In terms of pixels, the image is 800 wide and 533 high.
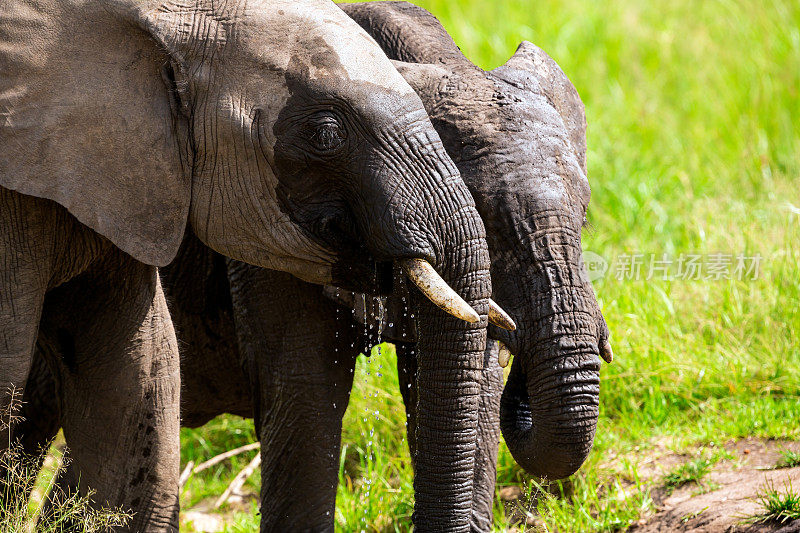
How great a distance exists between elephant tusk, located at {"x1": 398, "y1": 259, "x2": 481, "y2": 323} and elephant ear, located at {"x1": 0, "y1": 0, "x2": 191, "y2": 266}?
26.8 inches

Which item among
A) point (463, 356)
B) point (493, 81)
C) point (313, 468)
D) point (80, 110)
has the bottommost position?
point (313, 468)

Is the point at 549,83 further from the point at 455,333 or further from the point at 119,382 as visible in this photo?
the point at 119,382

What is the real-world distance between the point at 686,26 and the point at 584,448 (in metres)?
6.76

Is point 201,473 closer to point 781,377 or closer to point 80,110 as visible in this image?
point 781,377

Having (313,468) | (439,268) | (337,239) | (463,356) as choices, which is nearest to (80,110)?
(337,239)

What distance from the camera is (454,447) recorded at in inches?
147

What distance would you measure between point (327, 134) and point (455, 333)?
2.33 feet

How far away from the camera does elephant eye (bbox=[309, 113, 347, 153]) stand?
3.30m

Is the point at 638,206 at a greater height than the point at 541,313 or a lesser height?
greater

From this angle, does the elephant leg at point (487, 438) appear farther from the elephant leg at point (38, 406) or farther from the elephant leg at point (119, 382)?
the elephant leg at point (38, 406)

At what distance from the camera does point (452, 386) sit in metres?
3.67

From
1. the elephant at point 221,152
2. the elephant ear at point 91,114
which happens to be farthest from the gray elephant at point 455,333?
the elephant ear at point 91,114

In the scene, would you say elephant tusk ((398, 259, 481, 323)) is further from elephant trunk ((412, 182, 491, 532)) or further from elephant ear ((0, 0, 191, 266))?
elephant ear ((0, 0, 191, 266))

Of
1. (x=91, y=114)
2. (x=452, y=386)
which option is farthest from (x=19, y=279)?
(x=452, y=386)
